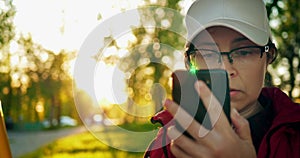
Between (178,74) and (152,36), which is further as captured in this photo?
(152,36)

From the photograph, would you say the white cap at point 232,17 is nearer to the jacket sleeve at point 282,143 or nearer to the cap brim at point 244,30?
the cap brim at point 244,30

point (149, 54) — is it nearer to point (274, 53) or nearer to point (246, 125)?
point (274, 53)

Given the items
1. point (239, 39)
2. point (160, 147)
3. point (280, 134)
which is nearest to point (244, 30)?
point (239, 39)

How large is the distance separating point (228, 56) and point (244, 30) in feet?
0.23

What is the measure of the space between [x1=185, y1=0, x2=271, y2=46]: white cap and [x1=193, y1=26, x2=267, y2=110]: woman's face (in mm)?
19

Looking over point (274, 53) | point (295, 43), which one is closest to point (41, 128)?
point (295, 43)

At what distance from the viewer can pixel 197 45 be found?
1.05 meters

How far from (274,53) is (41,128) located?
1674 centimetres

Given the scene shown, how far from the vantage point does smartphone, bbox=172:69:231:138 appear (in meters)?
0.74

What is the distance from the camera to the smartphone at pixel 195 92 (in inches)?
29.3

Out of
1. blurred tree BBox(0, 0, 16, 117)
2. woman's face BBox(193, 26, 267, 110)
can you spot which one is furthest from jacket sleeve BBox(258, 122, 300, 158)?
blurred tree BBox(0, 0, 16, 117)

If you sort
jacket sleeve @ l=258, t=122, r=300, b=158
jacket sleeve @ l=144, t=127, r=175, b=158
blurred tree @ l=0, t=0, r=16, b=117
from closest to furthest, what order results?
jacket sleeve @ l=258, t=122, r=300, b=158 → jacket sleeve @ l=144, t=127, r=175, b=158 → blurred tree @ l=0, t=0, r=16, b=117

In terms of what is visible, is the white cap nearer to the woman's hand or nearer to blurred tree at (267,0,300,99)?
the woman's hand

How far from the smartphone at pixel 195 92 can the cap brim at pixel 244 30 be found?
0.80ft
